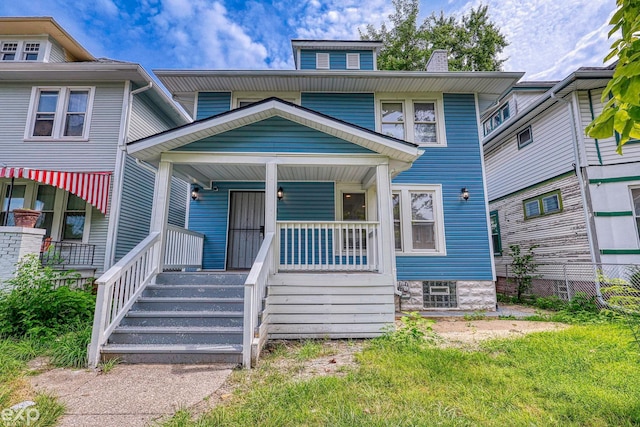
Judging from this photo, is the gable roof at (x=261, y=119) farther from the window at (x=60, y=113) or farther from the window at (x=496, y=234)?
the window at (x=496, y=234)

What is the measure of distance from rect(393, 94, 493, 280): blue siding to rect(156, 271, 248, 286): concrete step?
161 inches

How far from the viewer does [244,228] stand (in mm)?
7656

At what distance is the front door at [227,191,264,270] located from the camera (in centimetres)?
754

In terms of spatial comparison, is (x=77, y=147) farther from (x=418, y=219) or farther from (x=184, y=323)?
(x=418, y=219)

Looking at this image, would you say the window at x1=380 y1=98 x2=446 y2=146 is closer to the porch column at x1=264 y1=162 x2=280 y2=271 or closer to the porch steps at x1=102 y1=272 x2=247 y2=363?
the porch column at x1=264 y1=162 x2=280 y2=271

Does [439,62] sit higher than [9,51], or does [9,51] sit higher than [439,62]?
[9,51]

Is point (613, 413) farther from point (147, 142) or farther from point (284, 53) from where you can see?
point (284, 53)

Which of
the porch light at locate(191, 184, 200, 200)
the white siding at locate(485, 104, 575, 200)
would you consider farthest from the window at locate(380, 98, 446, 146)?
the porch light at locate(191, 184, 200, 200)

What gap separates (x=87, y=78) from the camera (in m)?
7.99

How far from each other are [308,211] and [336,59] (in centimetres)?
537

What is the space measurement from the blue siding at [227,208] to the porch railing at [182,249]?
0.35 meters

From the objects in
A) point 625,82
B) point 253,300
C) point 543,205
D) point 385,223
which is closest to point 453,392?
point 253,300

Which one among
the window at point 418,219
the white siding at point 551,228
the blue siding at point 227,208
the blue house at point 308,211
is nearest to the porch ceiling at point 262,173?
the blue house at point 308,211

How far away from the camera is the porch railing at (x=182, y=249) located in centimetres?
560
